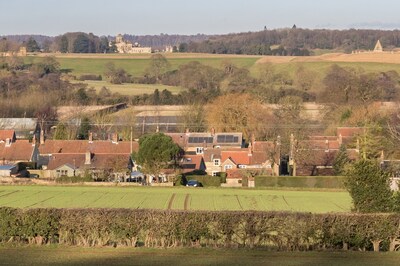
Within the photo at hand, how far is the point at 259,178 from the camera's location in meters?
47.5

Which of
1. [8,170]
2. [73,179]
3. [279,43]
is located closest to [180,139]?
[8,170]

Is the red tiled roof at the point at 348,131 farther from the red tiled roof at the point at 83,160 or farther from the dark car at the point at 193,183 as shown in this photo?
the red tiled roof at the point at 83,160

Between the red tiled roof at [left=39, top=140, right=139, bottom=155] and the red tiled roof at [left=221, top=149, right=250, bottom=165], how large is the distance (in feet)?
21.2

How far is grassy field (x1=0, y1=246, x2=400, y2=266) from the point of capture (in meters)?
18.5

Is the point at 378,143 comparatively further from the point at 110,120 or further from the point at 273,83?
the point at 273,83

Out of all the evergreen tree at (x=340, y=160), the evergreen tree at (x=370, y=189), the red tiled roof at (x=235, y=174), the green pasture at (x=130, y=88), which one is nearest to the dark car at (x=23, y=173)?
the red tiled roof at (x=235, y=174)

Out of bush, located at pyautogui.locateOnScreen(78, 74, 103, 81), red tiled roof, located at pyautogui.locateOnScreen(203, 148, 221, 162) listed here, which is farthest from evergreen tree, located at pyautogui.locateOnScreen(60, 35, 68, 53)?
red tiled roof, located at pyautogui.locateOnScreen(203, 148, 221, 162)

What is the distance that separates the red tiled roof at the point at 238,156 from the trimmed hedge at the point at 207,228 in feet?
113

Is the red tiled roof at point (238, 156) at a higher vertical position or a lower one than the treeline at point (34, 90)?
lower

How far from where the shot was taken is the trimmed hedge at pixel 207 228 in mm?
20719

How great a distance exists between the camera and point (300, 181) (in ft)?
154

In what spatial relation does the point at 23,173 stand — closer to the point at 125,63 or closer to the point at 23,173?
the point at 23,173

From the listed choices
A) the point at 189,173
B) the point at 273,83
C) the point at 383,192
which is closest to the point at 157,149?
the point at 189,173

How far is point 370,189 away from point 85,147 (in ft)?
115
